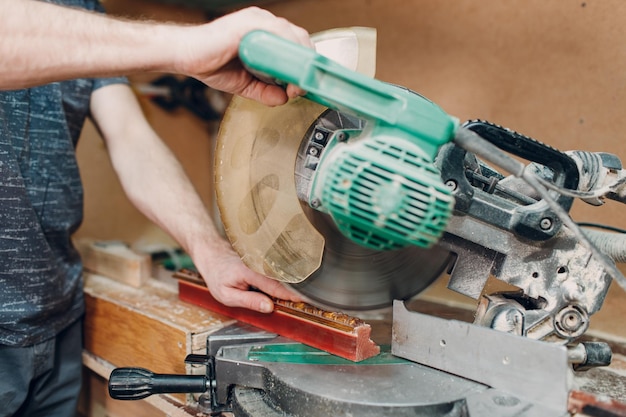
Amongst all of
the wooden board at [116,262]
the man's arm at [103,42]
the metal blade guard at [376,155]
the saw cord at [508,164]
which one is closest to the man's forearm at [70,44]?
the man's arm at [103,42]

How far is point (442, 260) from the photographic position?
107cm

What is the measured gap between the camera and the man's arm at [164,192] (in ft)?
3.47

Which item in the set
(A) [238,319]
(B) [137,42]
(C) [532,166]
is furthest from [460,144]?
(A) [238,319]

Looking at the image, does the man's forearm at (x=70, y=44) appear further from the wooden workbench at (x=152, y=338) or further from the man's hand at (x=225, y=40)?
the wooden workbench at (x=152, y=338)

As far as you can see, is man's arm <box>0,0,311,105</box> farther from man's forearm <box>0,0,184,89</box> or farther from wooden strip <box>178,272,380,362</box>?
wooden strip <box>178,272,380,362</box>

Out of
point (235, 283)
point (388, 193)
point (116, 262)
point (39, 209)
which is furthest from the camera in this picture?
point (116, 262)

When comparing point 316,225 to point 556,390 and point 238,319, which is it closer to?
point 238,319

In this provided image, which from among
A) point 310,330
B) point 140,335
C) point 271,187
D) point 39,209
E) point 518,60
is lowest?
point 140,335

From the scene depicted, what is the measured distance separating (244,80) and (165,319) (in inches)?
21.5

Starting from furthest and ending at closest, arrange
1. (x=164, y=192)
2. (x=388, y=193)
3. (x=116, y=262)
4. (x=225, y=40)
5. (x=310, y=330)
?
(x=116, y=262) → (x=164, y=192) → (x=310, y=330) → (x=225, y=40) → (x=388, y=193)

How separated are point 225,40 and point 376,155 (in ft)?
0.92

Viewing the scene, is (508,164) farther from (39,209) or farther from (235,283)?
(39,209)

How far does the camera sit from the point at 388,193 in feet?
2.02

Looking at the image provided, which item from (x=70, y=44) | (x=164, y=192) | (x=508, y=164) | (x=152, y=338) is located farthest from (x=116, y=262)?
(x=508, y=164)
